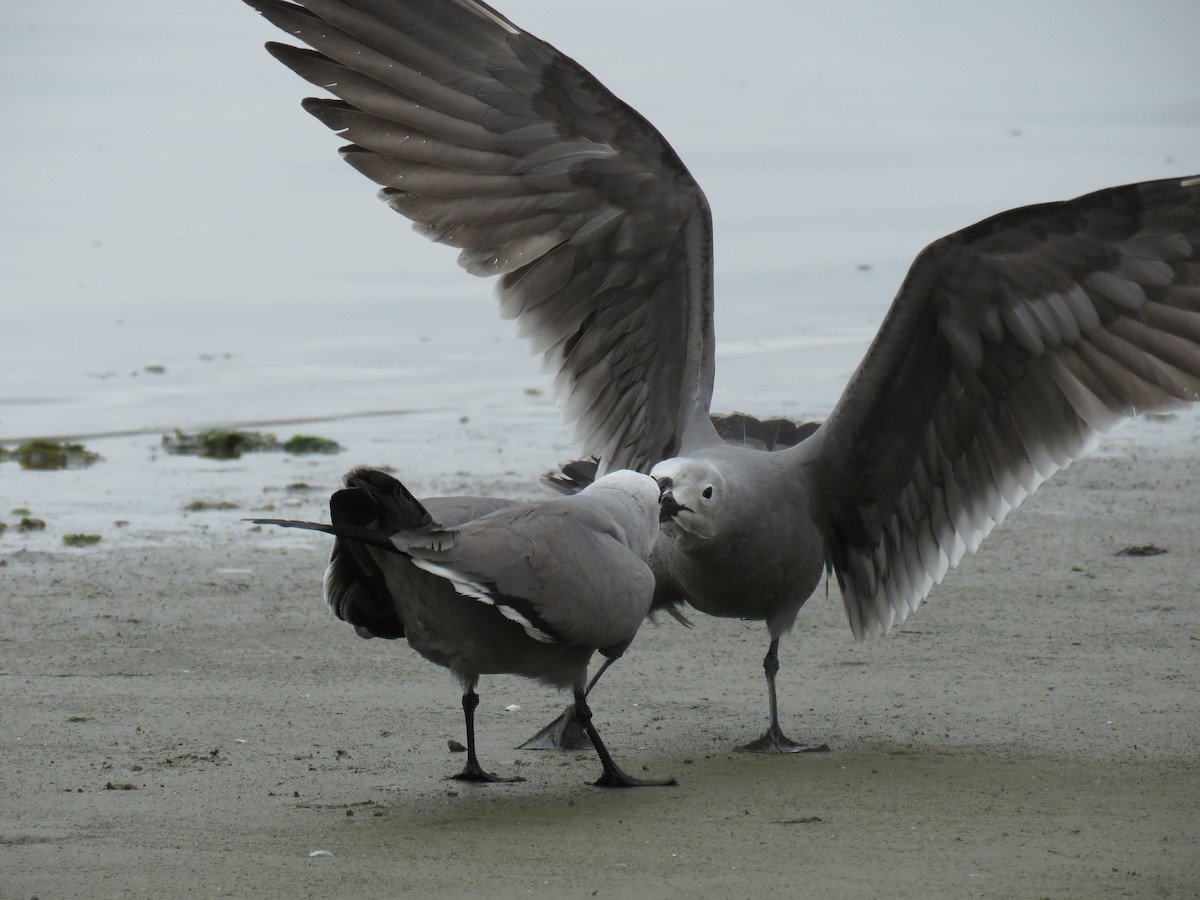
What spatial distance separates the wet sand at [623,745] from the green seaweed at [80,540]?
10 centimetres

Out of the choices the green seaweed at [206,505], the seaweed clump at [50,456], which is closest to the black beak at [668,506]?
the green seaweed at [206,505]

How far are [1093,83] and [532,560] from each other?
869 inches

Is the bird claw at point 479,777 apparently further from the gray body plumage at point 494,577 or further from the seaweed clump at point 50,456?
the seaweed clump at point 50,456

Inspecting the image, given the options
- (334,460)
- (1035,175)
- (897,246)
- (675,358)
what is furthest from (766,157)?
(675,358)

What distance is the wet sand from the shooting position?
4559 millimetres

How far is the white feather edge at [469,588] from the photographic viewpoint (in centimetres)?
484

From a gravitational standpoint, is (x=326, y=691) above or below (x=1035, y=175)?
below

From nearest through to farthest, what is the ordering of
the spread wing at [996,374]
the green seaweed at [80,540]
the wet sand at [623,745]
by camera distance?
the wet sand at [623,745] → the spread wing at [996,374] → the green seaweed at [80,540]

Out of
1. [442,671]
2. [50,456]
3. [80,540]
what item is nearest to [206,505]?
[80,540]

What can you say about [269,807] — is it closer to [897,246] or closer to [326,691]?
[326,691]

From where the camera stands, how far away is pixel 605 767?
5367 millimetres

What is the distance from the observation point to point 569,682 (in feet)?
17.8

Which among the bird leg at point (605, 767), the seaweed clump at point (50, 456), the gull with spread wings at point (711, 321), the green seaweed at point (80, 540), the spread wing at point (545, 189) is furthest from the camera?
the seaweed clump at point (50, 456)

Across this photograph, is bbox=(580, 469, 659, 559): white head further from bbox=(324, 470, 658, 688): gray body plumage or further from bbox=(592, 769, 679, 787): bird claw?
bbox=(592, 769, 679, 787): bird claw
